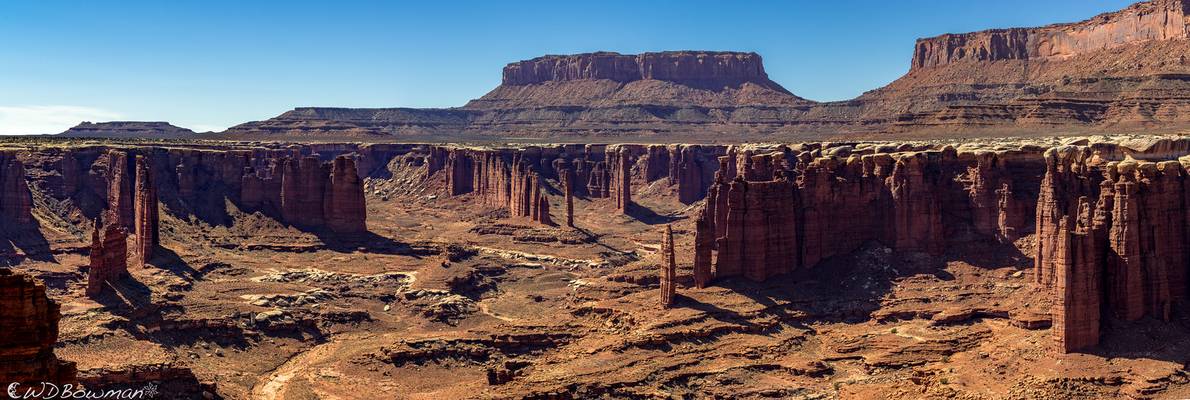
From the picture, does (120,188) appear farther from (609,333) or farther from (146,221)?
(609,333)

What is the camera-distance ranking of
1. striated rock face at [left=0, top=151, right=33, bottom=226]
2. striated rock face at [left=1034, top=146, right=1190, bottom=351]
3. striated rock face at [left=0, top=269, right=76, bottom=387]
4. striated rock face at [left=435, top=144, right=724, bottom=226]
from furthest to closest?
striated rock face at [left=435, top=144, right=724, bottom=226] < striated rock face at [left=0, top=151, right=33, bottom=226] < striated rock face at [left=1034, top=146, right=1190, bottom=351] < striated rock face at [left=0, top=269, right=76, bottom=387]

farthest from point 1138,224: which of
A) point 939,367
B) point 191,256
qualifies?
point 191,256

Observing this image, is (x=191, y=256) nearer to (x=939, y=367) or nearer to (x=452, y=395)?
(x=452, y=395)

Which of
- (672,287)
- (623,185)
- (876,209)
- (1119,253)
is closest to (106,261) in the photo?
(672,287)

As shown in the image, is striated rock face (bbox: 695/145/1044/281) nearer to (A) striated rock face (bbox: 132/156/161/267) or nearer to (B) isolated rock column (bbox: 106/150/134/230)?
(A) striated rock face (bbox: 132/156/161/267)

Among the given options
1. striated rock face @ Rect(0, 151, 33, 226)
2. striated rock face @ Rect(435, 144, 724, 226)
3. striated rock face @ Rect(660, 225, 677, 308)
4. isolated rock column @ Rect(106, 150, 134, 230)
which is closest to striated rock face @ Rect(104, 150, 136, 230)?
isolated rock column @ Rect(106, 150, 134, 230)

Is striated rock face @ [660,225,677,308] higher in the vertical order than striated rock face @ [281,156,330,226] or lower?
lower

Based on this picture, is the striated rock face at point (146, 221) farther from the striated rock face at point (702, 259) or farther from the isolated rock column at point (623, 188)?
the isolated rock column at point (623, 188)
